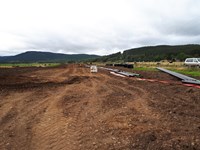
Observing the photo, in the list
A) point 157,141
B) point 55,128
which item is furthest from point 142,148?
point 55,128

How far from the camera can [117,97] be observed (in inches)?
389

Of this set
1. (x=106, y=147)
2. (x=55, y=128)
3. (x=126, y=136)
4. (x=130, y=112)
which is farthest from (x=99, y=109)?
(x=106, y=147)

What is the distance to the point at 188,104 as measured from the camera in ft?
27.5

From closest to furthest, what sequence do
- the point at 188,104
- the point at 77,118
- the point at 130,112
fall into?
the point at 77,118
the point at 130,112
the point at 188,104

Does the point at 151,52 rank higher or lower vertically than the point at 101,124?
lower

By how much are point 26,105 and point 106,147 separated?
4.89 m

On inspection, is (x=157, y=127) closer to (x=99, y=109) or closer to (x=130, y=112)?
(x=130, y=112)

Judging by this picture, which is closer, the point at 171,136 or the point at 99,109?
the point at 171,136

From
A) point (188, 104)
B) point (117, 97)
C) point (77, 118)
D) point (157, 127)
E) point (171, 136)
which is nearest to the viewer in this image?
point (171, 136)

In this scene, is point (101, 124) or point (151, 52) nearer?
point (101, 124)

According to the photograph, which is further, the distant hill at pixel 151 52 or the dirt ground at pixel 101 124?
the distant hill at pixel 151 52

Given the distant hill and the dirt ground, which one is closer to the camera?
the dirt ground

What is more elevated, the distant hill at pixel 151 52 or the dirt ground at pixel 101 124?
the dirt ground at pixel 101 124

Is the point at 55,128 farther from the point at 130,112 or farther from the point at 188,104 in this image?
the point at 188,104
